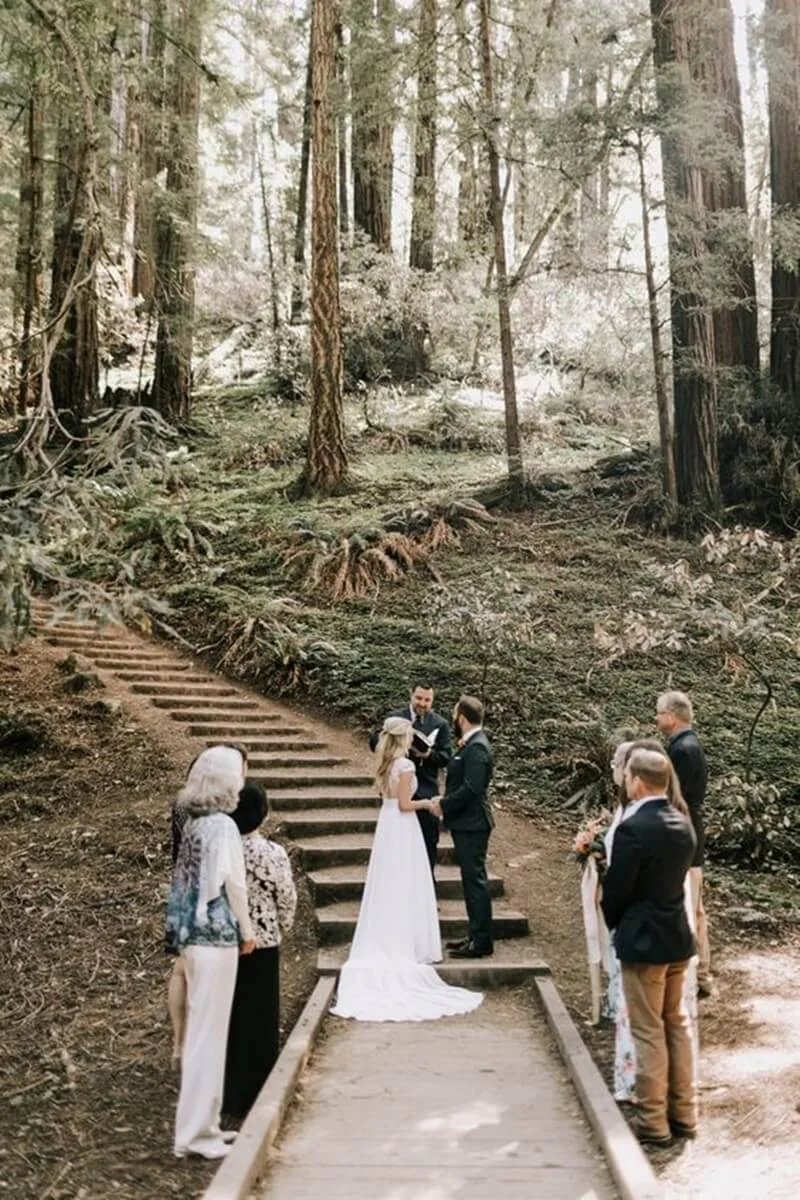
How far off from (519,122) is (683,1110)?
13.2m

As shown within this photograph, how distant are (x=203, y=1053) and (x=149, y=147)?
2206cm

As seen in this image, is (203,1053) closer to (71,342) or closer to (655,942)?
(655,942)

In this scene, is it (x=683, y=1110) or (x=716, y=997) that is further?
(x=716, y=997)

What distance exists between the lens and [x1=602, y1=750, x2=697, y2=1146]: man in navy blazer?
Result: 487cm

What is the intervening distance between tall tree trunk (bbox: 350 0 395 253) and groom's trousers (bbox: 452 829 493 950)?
13120 mm

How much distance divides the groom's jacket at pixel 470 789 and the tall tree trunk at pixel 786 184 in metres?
10.4

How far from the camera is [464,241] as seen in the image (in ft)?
72.8

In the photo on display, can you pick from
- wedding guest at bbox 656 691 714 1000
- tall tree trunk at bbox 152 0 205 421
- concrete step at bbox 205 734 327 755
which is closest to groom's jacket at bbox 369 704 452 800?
wedding guest at bbox 656 691 714 1000

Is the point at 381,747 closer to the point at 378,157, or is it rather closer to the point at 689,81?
the point at 689,81

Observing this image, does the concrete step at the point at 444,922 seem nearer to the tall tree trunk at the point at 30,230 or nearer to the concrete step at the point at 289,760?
the concrete step at the point at 289,760

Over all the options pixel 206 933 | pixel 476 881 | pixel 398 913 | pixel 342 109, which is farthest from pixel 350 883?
pixel 342 109

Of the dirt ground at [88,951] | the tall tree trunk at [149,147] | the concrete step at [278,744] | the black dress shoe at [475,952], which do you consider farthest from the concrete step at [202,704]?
the tall tree trunk at [149,147]

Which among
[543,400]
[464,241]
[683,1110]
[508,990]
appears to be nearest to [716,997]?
[508,990]

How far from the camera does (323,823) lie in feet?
30.6
